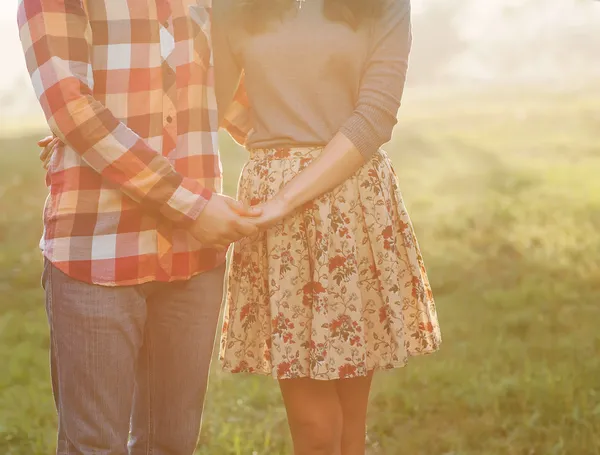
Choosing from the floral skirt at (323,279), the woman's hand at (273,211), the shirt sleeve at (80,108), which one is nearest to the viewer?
the shirt sleeve at (80,108)

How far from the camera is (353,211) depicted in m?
2.47

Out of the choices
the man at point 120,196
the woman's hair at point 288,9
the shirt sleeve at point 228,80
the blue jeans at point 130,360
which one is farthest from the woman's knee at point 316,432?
the woman's hair at point 288,9

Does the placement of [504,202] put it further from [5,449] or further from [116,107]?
[116,107]

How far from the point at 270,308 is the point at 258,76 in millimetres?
680

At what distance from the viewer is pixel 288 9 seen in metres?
2.44

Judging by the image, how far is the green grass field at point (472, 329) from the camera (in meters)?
3.76

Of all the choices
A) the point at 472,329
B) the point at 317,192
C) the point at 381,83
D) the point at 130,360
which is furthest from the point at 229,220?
the point at 472,329

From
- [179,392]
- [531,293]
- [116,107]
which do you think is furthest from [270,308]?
[531,293]

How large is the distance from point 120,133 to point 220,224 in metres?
0.35

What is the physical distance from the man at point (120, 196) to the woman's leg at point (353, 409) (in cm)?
53

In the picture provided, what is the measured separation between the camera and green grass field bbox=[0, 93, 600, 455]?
12.3 ft

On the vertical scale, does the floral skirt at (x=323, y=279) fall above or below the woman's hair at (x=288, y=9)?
below

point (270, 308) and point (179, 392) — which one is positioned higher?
point (270, 308)

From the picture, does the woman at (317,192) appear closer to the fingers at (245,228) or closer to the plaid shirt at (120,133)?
the fingers at (245,228)
